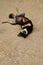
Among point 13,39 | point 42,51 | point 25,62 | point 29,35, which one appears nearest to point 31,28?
point 29,35

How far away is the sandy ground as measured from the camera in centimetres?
122

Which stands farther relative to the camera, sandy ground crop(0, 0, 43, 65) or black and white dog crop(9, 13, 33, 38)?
black and white dog crop(9, 13, 33, 38)

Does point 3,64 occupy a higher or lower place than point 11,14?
lower

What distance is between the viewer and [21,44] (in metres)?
1.39

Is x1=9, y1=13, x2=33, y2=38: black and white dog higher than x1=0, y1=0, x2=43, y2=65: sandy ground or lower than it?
higher

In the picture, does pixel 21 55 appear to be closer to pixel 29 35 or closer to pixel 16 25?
pixel 29 35

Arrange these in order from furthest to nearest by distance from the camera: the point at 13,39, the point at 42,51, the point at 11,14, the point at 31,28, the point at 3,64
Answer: the point at 11,14 < the point at 31,28 < the point at 13,39 < the point at 42,51 < the point at 3,64

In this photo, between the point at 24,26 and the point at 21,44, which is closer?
the point at 21,44

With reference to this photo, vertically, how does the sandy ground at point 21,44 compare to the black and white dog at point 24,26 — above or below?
below

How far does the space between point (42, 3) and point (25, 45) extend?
970mm

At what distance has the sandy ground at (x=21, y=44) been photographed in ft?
4.01

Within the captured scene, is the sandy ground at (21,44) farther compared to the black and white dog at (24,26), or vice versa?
the black and white dog at (24,26)

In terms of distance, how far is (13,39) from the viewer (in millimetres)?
1451

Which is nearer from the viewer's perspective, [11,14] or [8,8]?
[11,14]
